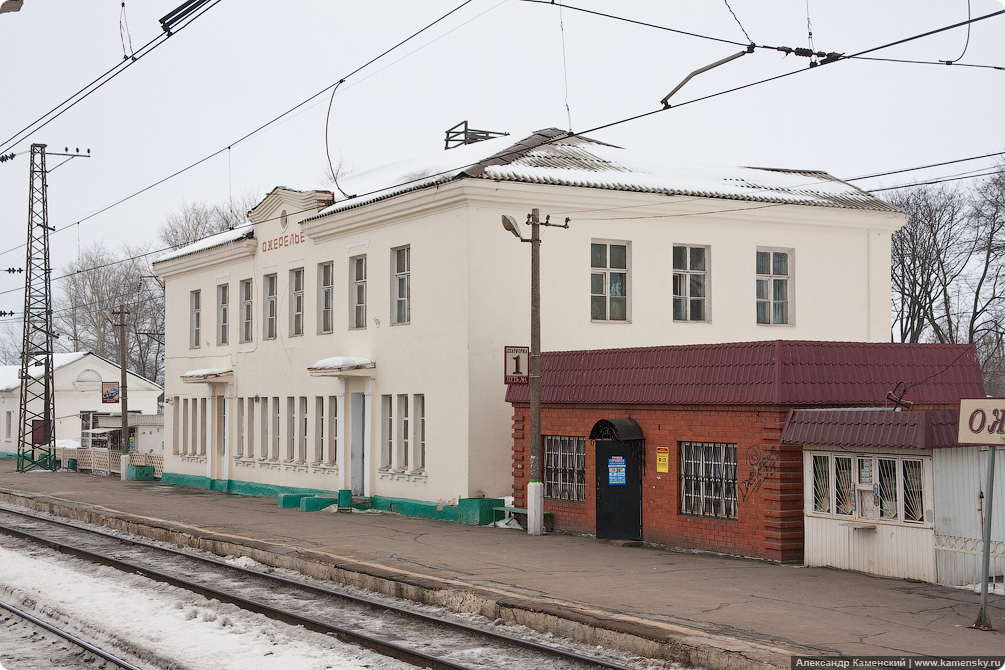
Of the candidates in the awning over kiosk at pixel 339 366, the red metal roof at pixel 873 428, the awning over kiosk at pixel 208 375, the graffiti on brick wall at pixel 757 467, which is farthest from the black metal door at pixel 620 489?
the awning over kiosk at pixel 208 375

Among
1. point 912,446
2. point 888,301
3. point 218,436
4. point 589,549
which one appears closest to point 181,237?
point 218,436

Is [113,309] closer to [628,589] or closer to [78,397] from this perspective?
[78,397]

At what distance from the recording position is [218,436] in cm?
3362

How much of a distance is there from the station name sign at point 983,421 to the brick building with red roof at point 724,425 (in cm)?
271

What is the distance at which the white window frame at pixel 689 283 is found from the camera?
24.5 meters

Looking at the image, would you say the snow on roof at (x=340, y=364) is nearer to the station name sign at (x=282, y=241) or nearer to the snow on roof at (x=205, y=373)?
the station name sign at (x=282, y=241)

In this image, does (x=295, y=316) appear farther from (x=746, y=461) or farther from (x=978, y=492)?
(x=978, y=492)

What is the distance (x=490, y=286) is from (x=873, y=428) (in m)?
9.60

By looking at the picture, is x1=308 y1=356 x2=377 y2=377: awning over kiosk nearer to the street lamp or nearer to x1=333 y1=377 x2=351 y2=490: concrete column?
x1=333 y1=377 x2=351 y2=490: concrete column

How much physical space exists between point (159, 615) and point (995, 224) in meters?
38.8

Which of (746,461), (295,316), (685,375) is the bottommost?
(746,461)

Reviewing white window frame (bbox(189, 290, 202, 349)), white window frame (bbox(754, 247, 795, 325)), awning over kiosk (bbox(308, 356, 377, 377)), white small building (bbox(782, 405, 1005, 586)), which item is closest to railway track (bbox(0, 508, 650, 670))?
white small building (bbox(782, 405, 1005, 586))

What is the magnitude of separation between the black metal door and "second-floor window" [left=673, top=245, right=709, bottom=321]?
21.3ft

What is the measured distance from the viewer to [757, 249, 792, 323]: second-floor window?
25.3 meters
